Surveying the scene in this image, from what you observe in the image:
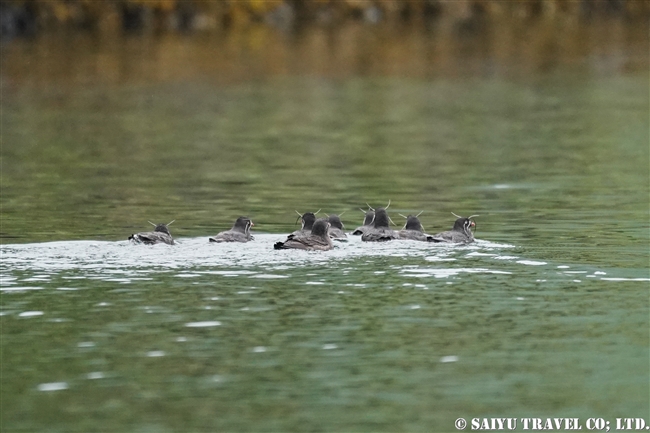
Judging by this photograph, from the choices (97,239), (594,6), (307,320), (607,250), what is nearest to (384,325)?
(307,320)

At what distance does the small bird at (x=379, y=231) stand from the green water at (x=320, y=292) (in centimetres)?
22

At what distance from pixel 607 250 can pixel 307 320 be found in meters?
4.23

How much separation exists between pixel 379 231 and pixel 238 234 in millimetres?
1378

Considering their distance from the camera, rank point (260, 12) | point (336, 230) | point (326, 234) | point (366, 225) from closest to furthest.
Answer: point (326, 234)
point (336, 230)
point (366, 225)
point (260, 12)

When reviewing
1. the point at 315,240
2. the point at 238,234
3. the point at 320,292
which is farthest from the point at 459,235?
the point at 320,292

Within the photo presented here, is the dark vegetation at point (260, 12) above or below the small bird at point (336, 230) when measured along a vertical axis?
above

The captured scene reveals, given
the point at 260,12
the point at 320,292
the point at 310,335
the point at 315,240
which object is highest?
the point at 260,12

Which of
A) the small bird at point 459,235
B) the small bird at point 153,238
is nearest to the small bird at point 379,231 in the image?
the small bird at point 459,235

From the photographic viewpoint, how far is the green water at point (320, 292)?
464 inches

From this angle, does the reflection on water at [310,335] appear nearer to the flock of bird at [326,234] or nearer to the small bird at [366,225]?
the flock of bird at [326,234]

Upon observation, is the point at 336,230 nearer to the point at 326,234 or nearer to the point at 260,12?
the point at 326,234

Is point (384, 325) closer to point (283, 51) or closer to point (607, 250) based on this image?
point (607, 250)

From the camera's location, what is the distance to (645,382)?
12.2 meters

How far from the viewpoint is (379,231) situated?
1723 centimetres
